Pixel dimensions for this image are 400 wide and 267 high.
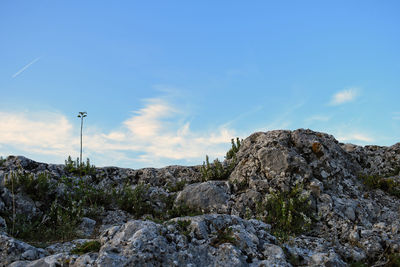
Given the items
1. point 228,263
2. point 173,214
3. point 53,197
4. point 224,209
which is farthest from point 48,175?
point 228,263

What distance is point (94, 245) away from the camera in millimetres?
5656

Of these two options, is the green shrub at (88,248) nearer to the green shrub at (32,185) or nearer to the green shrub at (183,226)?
the green shrub at (183,226)

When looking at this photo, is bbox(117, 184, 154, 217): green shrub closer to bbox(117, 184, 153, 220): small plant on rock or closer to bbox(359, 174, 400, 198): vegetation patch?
bbox(117, 184, 153, 220): small plant on rock

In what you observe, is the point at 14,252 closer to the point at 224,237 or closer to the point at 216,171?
the point at 224,237

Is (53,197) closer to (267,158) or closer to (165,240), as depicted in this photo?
(165,240)

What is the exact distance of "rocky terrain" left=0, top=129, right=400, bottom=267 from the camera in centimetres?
550

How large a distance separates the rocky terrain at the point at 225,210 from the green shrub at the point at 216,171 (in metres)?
0.04

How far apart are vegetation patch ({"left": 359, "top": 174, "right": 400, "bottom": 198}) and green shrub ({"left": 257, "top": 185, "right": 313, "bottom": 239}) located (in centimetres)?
382

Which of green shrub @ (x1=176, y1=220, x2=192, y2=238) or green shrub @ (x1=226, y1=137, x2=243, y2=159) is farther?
green shrub @ (x1=226, y1=137, x2=243, y2=159)

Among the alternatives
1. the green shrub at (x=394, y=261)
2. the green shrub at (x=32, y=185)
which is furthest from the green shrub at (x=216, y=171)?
the green shrub at (x=394, y=261)

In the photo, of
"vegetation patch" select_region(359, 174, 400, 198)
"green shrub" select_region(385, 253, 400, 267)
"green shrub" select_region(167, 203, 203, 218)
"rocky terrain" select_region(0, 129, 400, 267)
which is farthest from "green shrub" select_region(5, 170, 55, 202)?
"vegetation patch" select_region(359, 174, 400, 198)

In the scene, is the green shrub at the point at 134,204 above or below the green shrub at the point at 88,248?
above

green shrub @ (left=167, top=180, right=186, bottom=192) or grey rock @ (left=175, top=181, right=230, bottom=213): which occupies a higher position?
green shrub @ (left=167, top=180, right=186, bottom=192)

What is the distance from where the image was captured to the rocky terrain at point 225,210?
5.50 metres
